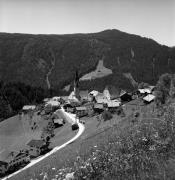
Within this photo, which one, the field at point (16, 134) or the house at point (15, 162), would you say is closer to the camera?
the house at point (15, 162)

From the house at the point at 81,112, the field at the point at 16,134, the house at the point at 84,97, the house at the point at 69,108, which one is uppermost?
the house at the point at 81,112

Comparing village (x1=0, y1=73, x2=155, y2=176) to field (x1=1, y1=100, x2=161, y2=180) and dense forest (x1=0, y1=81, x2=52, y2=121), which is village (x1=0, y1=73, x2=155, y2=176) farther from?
dense forest (x1=0, y1=81, x2=52, y2=121)

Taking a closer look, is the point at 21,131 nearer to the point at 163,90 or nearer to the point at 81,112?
the point at 81,112

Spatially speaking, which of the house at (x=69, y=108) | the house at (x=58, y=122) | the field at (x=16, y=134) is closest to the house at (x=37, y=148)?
the field at (x=16, y=134)

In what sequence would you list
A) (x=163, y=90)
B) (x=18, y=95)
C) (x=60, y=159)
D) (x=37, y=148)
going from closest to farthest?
(x=60, y=159) → (x=163, y=90) → (x=37, y=148) → (x=18, y=95)

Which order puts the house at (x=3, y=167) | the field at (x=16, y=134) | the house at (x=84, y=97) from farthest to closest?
the house at (x=84, y=97)
the field at (x=16, y=134)
the house at (x=3, y=167)

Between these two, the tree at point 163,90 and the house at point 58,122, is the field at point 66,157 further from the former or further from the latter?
the house at point 58,122

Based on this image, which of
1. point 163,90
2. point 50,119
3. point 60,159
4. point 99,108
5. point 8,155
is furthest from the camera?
point 99,108

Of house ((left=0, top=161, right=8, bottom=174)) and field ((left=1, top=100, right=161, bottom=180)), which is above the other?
field ((left=1, top=100, right=161, bottom=180))

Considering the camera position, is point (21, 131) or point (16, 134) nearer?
point (16, 134)

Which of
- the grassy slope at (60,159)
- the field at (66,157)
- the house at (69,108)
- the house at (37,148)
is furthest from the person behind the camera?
the house at (69,108)

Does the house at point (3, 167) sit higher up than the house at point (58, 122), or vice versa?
the house at point (58, 122)

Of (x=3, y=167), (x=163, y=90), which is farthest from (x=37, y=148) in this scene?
(x=163, y=90)

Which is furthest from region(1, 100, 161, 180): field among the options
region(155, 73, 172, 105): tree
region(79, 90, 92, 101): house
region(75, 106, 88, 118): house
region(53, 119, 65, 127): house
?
region(79, 90, 92, 101): house
